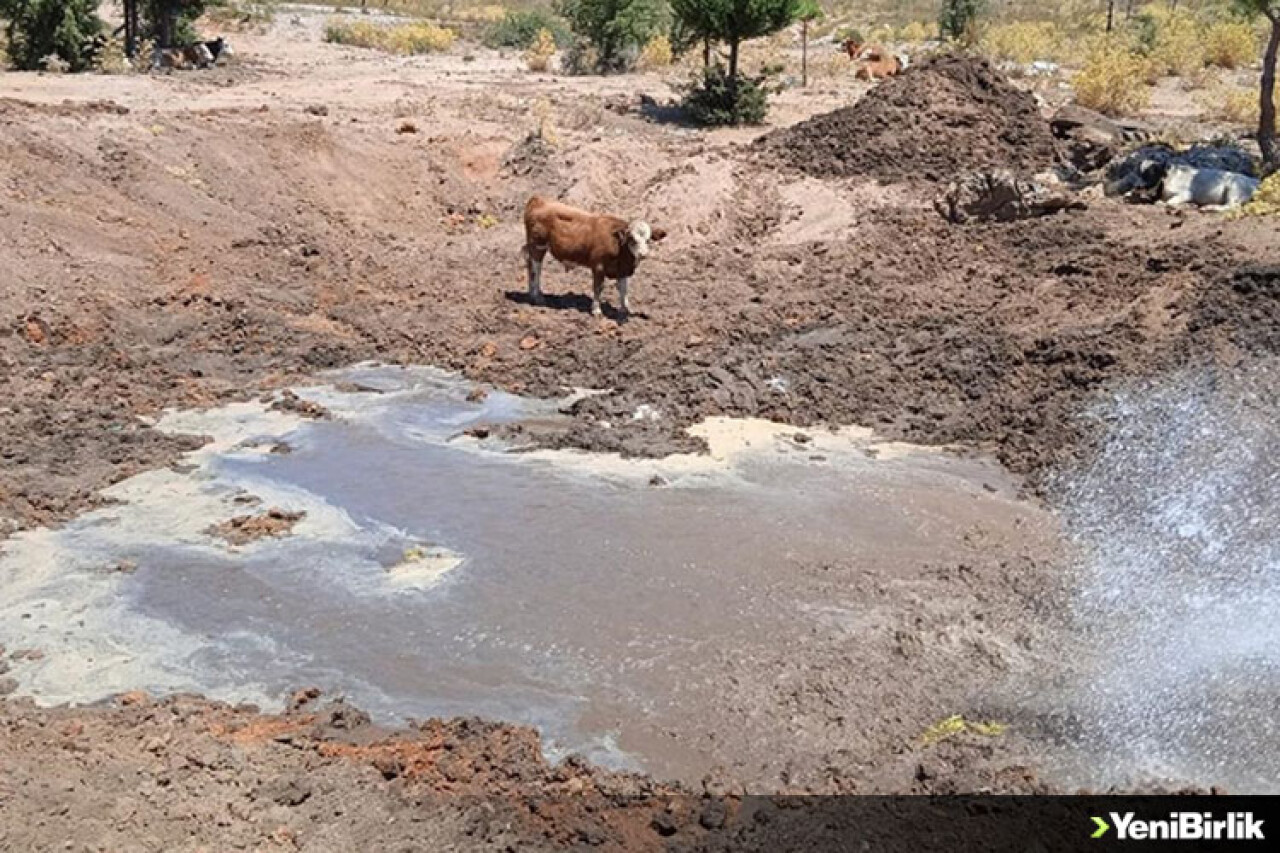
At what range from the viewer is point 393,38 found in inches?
1426

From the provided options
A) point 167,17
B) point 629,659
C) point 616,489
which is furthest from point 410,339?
point 167,17

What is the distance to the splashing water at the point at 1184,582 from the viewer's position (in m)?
6.67

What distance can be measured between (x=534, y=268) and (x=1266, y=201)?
8.88 m

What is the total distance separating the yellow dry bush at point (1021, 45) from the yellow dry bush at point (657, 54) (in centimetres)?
875

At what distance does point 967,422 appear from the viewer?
11.9 metres

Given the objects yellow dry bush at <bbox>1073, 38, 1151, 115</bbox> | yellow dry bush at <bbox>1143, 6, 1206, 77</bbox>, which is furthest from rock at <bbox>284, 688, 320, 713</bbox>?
yellow dry bush at <bbox>1143, 6, 1206, 77</bbox>

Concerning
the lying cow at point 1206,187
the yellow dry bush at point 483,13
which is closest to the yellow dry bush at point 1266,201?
the lying cow at point 1206,187

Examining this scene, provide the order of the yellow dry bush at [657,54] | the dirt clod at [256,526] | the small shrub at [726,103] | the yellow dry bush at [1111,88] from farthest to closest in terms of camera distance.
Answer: the yellow dry bush at [657,54] → the yellow dry bush at [1111,88] → the small shrub at [726,103] → the dirt clod at [256,526]

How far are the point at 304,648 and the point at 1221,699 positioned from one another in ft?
18.3

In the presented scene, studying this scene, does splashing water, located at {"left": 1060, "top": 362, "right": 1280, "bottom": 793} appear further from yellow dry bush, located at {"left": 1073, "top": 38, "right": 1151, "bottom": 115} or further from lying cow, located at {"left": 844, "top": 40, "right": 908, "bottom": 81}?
lying cow, located at {"left": 844, "top": 40, "right": 908, "bottom": 81}

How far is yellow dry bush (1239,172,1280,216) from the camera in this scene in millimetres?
14195

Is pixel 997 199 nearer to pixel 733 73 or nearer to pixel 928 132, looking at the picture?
pixel 928 132

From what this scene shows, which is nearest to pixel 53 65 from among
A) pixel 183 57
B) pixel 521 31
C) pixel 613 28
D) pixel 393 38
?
pixel 183 57

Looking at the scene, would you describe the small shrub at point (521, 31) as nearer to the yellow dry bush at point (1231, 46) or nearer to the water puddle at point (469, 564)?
the yellow dry bush at point (1231, 46)
